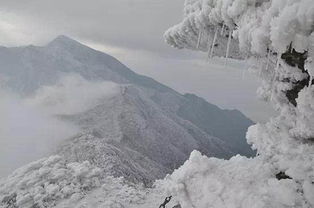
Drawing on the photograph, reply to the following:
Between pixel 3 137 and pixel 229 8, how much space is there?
193302mm

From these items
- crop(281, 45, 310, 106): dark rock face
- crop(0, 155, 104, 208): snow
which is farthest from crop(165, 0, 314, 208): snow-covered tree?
crop(0, 155, 104, 208): snow

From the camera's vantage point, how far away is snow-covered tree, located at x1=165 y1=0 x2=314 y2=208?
636 cm

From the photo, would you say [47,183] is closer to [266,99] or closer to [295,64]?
[266,99]

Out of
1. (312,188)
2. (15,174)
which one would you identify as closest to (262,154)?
(312,188)

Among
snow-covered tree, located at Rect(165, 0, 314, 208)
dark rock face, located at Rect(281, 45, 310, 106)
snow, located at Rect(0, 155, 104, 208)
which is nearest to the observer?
snow-covered tree, located at Rect(165, 0, 314, 208)

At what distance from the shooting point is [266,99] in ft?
32.4

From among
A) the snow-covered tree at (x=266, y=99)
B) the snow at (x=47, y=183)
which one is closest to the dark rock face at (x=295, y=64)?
the snow-covered tree at (x=266, y=99)

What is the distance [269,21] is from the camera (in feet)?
21.9

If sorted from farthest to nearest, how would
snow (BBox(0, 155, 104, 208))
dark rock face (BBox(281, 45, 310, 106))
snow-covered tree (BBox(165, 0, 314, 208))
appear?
snow (BBox(0, 155, 104, 208)) → dark rock face (BBox(281, 45, 310, 106)) → snow-covered tree (BBox(165, 0, 314, 208))

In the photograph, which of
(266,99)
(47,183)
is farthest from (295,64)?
Result: (47,183)

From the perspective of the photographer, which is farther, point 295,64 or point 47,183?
point 47,183

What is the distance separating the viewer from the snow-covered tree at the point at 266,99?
6363 mm

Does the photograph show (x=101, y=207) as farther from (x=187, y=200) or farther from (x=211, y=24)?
(x=211, y=24)

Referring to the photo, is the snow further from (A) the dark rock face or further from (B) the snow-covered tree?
(A) the dark rock face
